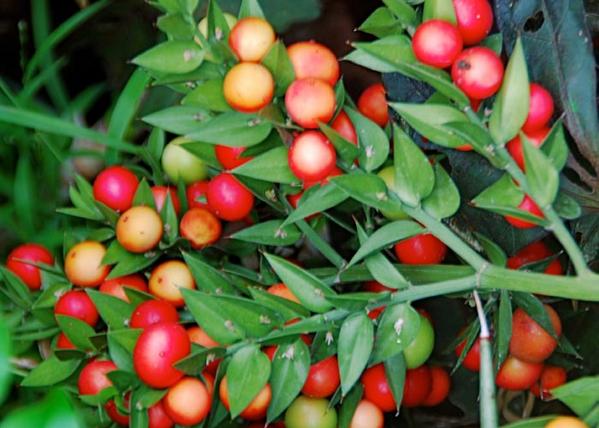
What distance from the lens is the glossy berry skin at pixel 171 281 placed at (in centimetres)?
83

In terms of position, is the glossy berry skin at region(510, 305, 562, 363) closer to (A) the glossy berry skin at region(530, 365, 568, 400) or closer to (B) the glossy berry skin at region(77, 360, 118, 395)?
(A) the glossy berry skin at region(530, 365, 568, 400)

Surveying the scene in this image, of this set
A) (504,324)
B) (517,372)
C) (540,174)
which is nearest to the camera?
(540,174)

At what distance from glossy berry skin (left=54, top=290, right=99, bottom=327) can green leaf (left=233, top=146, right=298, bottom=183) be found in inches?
8.1

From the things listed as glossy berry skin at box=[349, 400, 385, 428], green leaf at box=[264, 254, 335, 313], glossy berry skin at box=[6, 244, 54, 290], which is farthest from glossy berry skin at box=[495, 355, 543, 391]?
glossy berry skin at box=[6, 244, 54, 290]

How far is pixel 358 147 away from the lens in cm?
73

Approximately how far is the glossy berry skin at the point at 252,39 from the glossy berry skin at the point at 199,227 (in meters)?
0.19

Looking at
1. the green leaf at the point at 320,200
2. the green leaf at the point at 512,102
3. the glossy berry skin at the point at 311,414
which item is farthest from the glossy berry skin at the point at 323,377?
the green leaf at the point at 512,102

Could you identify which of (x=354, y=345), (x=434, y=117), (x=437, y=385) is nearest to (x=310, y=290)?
(x=354, y=345)

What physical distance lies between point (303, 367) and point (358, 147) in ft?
0.54

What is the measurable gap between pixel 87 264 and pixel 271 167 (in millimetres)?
225

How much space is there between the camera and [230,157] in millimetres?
787

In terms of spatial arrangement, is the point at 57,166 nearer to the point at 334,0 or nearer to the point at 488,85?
the point at 334,0

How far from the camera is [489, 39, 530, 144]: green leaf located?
67 centimetres

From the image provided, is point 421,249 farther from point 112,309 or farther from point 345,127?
point 112,309
